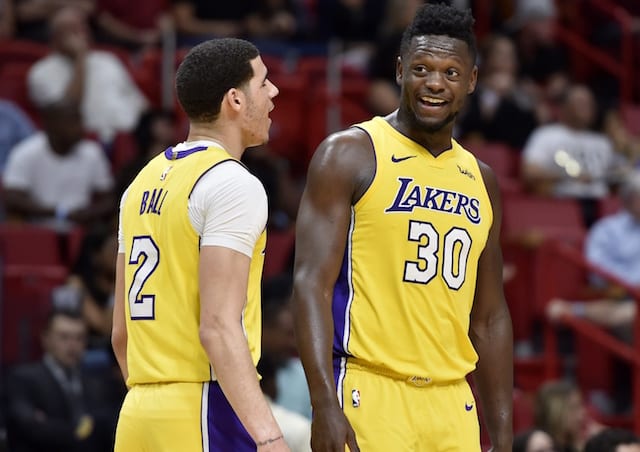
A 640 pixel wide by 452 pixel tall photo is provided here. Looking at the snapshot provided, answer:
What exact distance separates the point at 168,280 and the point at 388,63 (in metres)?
8.63

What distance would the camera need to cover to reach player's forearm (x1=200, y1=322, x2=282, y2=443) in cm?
413

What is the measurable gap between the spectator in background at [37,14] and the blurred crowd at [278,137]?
14mm

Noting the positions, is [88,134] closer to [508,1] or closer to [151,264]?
[508,1]

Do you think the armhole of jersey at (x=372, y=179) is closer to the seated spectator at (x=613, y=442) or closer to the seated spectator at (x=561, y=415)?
the seated spectator at (x=613, y=442)

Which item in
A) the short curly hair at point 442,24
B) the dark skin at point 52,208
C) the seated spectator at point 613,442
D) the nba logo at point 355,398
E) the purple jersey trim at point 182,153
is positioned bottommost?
the seated spectator at point 613,442

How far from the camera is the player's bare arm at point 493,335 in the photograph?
17.4 feet

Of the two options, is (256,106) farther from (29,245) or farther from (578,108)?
(578,108)

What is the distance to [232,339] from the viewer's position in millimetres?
4180

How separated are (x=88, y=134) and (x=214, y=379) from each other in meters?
7.69

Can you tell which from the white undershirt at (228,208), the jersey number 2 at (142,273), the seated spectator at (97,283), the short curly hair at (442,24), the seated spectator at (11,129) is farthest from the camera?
the seated spectator at (11,129)

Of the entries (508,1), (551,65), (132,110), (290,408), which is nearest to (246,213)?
(290,408)

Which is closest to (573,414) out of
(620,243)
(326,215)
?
(620,243)

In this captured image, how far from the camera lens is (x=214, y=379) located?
4.32 meters

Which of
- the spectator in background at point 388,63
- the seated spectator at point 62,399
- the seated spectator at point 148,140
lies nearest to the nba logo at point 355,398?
the seated spectator at point 62,399
